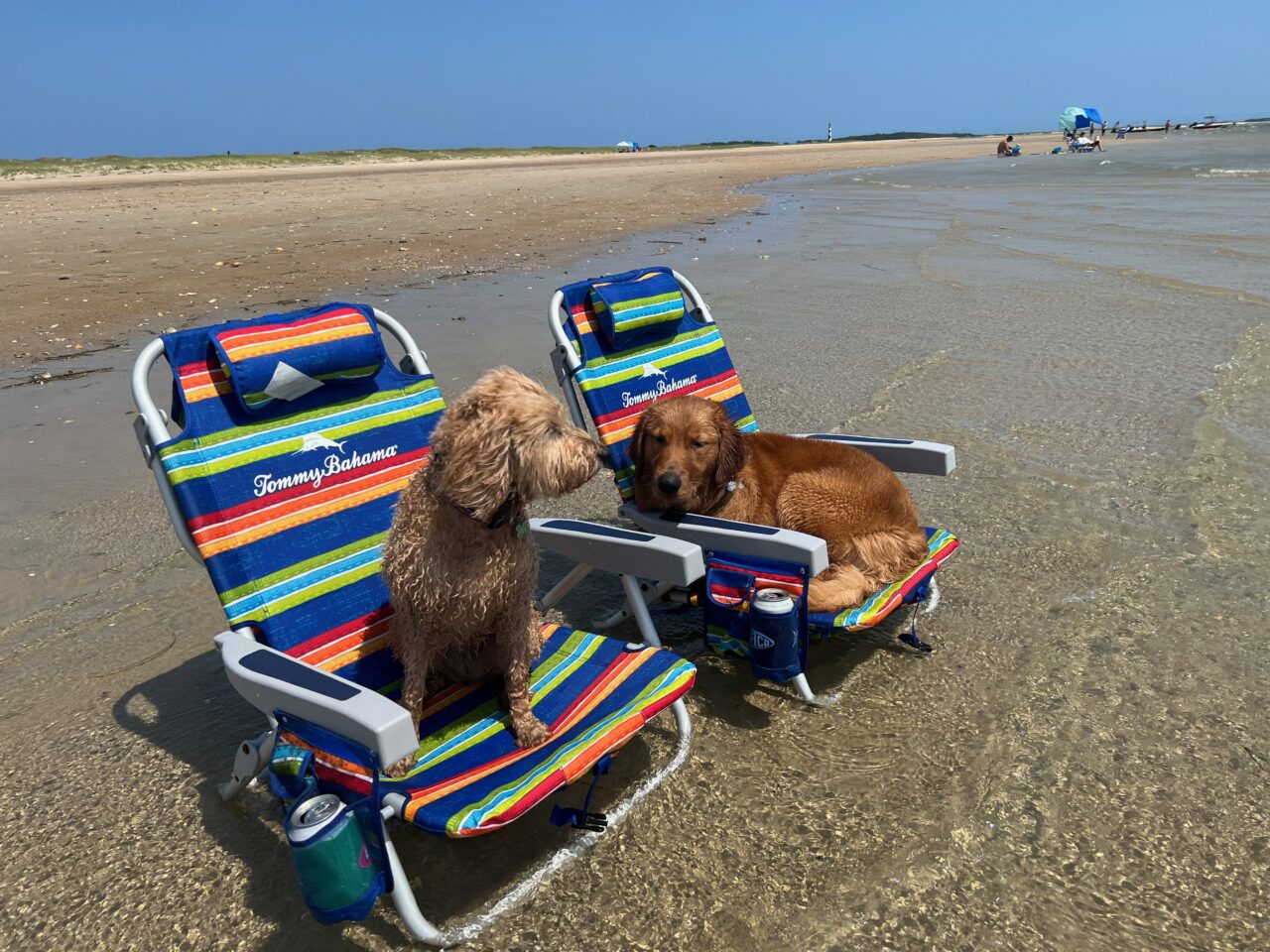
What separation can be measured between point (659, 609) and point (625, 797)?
1.57 m

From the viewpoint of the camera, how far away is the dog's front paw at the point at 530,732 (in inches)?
120

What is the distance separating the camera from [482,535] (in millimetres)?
3035

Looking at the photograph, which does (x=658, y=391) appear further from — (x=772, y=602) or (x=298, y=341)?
(x=298, y=341)

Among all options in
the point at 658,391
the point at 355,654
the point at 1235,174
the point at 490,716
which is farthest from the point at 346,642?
the point at 1235,174

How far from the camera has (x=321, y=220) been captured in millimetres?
21531

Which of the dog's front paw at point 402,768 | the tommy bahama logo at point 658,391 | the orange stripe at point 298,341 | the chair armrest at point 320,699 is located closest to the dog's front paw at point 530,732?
the dog's front paw at point 402,768

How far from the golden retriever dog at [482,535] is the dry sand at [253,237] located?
28.9ft

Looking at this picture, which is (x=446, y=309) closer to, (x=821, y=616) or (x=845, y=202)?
(x=821, y=616)

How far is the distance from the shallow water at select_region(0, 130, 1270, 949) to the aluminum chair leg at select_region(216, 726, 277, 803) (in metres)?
0.12

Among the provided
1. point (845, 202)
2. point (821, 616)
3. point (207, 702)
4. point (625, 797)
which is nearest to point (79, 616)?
point (207, 702)

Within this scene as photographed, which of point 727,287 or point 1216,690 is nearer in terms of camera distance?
point 1216,690

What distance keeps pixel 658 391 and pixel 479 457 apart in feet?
7.76

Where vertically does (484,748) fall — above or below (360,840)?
below

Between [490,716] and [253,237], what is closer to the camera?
[490,716]
